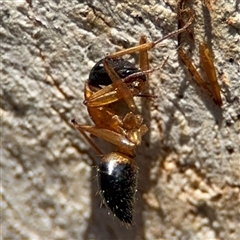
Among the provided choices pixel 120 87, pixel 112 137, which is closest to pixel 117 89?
pixel 120 87

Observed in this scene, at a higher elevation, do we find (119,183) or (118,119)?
(118,119)

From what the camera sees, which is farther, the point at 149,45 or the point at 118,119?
the point at 118,119

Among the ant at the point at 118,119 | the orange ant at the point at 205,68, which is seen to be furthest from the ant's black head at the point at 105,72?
the orange ant at the point at 205,68

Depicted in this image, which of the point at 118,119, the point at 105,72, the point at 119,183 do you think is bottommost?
the point at 119,183

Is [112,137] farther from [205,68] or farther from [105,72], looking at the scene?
[205,68]

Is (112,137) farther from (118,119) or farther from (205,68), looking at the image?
(205,68)

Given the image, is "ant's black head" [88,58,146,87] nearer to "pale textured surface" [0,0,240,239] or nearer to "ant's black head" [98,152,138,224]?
"pale textured surface" [0,0,240,239]
